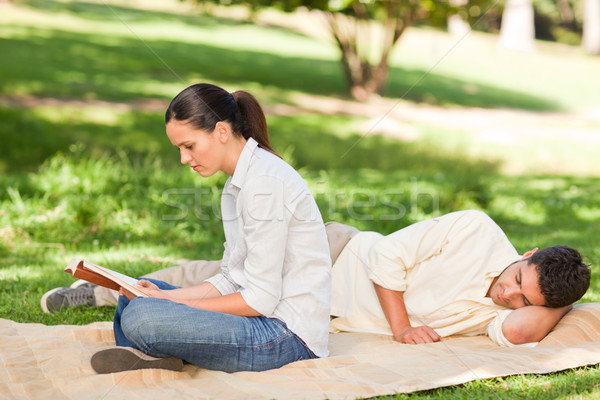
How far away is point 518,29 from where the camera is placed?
35500mm

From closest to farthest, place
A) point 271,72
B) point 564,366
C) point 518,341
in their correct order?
point 564,366
point 518,341
point 271,72

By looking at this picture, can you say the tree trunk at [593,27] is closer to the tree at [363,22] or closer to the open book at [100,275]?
the tree at [363,22]

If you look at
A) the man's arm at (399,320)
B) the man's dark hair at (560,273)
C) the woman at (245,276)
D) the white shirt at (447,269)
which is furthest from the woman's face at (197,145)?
the man's dark hair at (560,273)

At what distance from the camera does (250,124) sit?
299 cm

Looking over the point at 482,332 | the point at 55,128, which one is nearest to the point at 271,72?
the point at 55,128

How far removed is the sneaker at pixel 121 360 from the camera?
9.55 ft

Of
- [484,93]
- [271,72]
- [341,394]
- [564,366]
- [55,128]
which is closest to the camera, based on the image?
[341,394]

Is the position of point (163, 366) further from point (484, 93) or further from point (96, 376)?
point (484, 93)

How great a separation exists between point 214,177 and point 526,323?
4.31m

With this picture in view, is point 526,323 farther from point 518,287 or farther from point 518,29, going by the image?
point 518,29

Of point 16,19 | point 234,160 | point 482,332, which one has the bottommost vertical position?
point 482,332

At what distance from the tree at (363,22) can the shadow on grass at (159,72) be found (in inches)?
41.0

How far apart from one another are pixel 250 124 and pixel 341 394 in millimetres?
1253

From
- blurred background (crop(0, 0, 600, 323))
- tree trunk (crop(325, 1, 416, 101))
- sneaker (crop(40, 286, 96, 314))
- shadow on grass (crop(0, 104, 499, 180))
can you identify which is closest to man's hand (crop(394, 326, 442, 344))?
blurred background (crop(0, 0, 600, 323))
